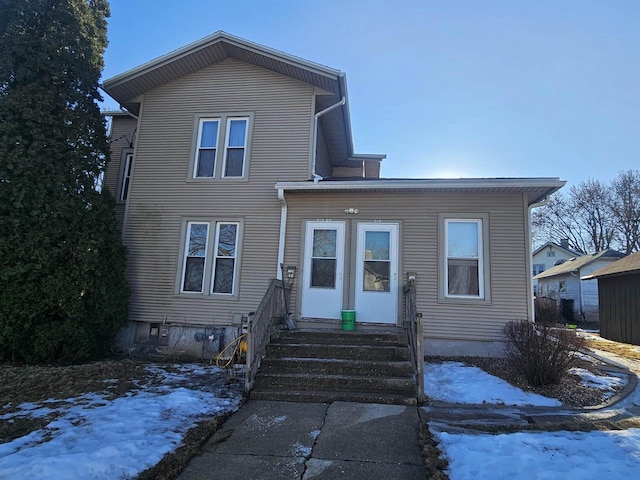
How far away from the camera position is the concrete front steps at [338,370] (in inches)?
203

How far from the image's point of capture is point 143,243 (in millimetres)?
8766

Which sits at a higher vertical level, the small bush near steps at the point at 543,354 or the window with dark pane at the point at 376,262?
the window with dark pane at the point at 376,262

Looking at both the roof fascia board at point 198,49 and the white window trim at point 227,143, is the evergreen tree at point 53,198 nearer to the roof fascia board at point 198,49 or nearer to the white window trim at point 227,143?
the roof fascia board at point 198,49

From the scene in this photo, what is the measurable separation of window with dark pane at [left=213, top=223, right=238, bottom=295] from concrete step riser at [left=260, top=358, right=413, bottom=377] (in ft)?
9.48

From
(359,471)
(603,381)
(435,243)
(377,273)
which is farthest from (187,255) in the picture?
(603,381)

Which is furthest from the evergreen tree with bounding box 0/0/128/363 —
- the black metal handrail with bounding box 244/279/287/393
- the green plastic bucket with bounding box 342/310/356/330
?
the green plastic bucket with bounding box 342/310/356/330

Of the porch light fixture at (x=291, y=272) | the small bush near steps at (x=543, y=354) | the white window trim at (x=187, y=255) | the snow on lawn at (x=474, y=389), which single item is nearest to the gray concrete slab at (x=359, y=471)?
the snow on lawn at (x=474, y=389)

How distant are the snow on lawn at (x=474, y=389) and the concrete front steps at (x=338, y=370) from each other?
49cm

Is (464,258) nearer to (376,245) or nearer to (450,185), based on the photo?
(450,185)

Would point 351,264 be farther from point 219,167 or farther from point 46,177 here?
point 46,177

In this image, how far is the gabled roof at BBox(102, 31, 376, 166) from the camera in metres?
8.55

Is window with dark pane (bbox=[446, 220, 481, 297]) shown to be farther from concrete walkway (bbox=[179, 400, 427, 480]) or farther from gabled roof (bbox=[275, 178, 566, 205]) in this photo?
concrete walkway (bbox=[179, 400, 427, 480])

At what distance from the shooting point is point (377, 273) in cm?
775

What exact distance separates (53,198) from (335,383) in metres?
6.30
